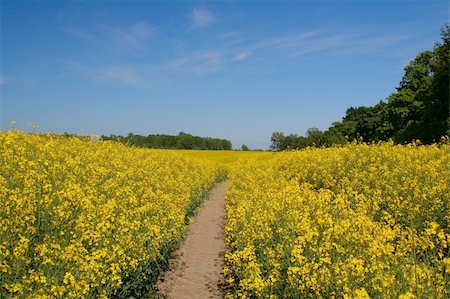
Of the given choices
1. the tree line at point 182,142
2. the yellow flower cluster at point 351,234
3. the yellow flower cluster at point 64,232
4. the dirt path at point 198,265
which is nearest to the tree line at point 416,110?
the yellow flower cluster at point 351,234

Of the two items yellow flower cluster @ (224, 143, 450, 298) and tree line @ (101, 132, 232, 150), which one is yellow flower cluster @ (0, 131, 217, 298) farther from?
tree line @ (101, 132, 232, 150)

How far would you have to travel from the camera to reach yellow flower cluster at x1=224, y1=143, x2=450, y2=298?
4.95 meters

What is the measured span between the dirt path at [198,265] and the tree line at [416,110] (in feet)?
29.8

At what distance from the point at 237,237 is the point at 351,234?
2744 mm

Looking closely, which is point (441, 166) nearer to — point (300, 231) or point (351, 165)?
point (351, 165)

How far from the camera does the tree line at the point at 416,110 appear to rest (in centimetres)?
3256

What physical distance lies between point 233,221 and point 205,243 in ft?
11.6

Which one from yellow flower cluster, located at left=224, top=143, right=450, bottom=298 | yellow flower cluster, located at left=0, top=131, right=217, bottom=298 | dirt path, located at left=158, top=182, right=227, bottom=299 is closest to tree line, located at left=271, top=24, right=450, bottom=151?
yellow flower cluster, located at left=224, top=143, right=450, bottom=298

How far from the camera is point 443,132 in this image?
1233 inches

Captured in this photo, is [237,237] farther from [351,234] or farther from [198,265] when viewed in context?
[351,234]

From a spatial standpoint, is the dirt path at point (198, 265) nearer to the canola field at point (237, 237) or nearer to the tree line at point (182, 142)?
the canola field at point (237, 237)

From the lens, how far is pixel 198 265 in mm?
10414

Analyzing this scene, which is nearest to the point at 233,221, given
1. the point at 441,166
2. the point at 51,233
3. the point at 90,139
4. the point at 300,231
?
the point at 300,231

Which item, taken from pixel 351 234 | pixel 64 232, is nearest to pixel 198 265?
pixel 351 234
